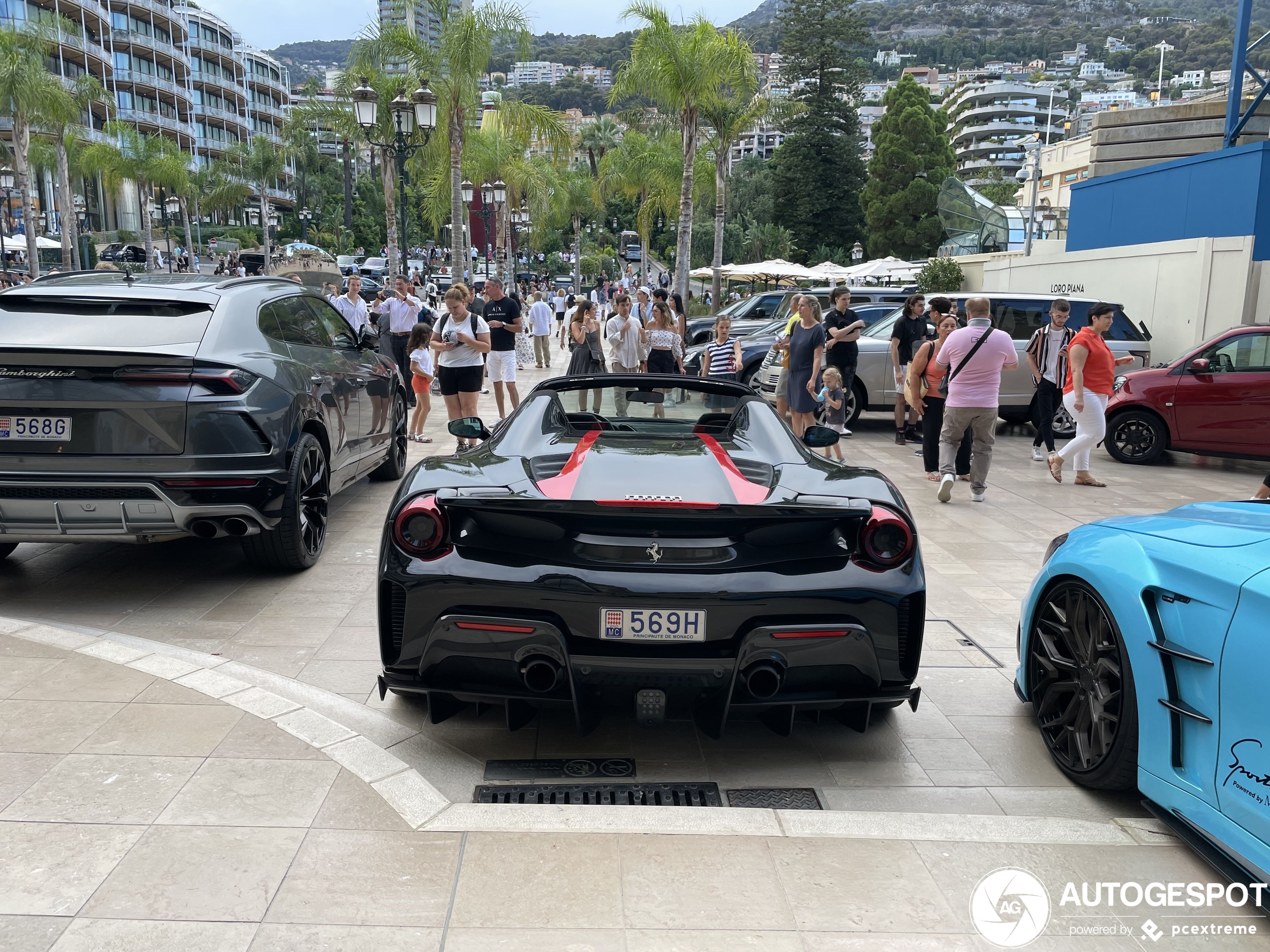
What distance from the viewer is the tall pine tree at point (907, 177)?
56000mm

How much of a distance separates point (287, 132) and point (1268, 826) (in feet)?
231

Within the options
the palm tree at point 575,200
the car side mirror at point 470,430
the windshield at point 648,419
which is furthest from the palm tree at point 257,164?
the windshield at point 648,419

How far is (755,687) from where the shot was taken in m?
3.31

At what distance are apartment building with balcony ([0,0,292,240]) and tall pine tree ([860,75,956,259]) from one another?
4507 cm

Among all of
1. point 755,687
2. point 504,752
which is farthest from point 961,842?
point 504,752

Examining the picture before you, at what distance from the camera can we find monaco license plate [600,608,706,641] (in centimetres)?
323

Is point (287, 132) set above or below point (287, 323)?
above

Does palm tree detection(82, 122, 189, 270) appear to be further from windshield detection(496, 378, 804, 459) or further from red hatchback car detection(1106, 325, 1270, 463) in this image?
windshield detection(496, 378, 804, 459)

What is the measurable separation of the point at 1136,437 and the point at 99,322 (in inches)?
432

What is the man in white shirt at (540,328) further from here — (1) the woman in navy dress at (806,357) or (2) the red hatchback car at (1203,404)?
(2) the red hatchback car at (1203,404)

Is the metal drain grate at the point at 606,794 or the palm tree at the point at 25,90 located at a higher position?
the palm tree at the point at 25,90

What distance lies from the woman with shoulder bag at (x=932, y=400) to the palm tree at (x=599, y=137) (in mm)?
66867

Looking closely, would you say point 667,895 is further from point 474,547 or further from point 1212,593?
point 1212,593

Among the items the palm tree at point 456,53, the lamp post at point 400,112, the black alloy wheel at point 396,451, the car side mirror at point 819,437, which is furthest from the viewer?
the palm tree at point 456,53
